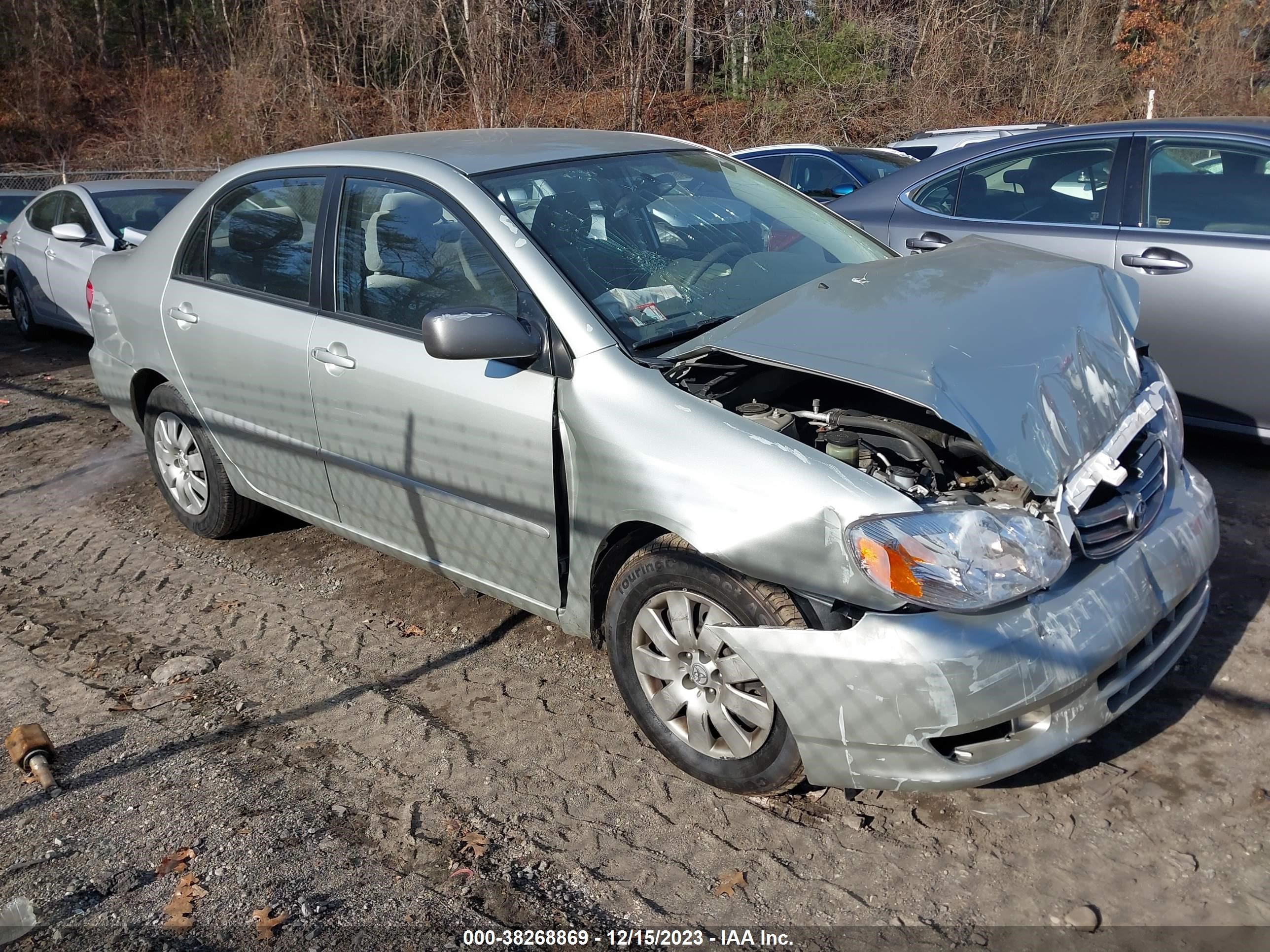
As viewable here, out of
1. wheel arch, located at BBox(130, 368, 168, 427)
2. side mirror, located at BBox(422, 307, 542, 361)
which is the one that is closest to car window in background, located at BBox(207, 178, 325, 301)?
wheel arch, located at BBox(130, 368, 168, 427)

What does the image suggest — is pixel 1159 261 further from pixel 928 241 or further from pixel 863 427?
pixel 863 427

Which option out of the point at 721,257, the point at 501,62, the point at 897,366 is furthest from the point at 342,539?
the point at 501,62

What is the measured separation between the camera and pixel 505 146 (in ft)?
14.0

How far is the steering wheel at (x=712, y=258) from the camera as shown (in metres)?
3.88

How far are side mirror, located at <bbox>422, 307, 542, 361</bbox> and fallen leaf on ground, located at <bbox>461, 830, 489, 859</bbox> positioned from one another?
55.7 inches

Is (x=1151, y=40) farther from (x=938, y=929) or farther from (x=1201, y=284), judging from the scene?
(x=938, y=929)

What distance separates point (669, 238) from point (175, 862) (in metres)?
2.56

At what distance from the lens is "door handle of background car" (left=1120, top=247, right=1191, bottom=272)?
5.15 meters

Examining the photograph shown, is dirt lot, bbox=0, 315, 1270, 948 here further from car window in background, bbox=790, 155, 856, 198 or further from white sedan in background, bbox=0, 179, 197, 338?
car window in background, bbox=790, 155, 856, 198

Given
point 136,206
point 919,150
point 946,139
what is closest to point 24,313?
point 136,206

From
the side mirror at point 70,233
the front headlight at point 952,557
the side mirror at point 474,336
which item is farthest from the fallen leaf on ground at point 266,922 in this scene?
the side mirror at point 70,233

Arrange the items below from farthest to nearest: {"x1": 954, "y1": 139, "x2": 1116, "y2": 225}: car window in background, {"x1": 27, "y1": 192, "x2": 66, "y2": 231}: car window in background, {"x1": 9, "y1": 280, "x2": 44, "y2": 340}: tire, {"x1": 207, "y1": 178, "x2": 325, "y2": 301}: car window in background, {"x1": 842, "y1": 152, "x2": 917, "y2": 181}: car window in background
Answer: {"x1": 842, "y1": 152, "x2": 917, "y2": 181}: car window in background → {"x1": 9, "y1": 280, "x2": 44, "y2": 340}: tire → {"x1": 27, "y1": 192, "x2": 66, "y2": 231}: car window in background → {"x1": 954, "y1": 139, "x2": 1116, "y2": 225}: car window in background → {"x1": 207, "y1": 178, "x2": 325, "y2": 301}: car window in background

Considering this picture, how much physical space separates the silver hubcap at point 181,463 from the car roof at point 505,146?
1.41 meters

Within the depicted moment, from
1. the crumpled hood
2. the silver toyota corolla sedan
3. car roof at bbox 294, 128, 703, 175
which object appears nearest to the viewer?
the silver toyota corolla sedan
